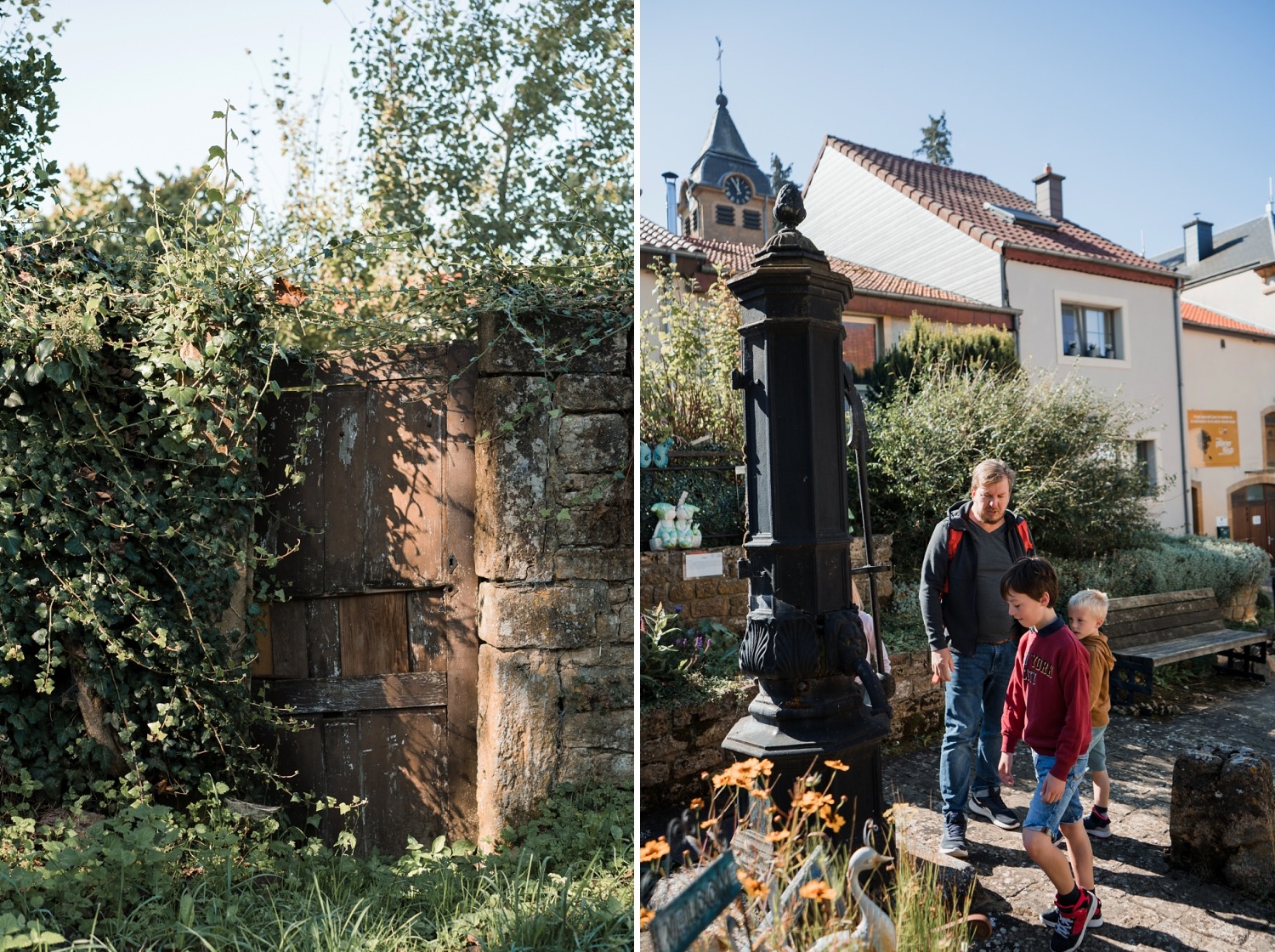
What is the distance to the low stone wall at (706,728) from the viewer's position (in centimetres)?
270

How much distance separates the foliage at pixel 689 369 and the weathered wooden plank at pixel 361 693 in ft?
5.90

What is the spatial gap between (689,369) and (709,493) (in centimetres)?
93

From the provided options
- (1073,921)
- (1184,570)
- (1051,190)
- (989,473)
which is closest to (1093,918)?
(1073,921)

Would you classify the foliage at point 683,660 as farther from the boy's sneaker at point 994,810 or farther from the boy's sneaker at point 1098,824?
the boy's sneaker at point 1098,824

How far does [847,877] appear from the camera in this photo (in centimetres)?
144

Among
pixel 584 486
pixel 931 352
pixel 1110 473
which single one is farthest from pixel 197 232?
pixel 931 352

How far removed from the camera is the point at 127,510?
277 centimetres

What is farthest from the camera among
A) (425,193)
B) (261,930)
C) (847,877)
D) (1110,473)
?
(1110,473)

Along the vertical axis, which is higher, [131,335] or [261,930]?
[131,335]

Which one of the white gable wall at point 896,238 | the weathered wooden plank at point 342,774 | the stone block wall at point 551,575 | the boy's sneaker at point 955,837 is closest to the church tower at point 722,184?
the stone block wall at point 551,575

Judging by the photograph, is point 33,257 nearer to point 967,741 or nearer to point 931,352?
point 967,741

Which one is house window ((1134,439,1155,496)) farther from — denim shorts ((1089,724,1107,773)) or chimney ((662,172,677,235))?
chimney ((662,172,677,235))

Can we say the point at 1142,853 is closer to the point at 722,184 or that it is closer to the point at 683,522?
the point at 722,184

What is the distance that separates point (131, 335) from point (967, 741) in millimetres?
2939
